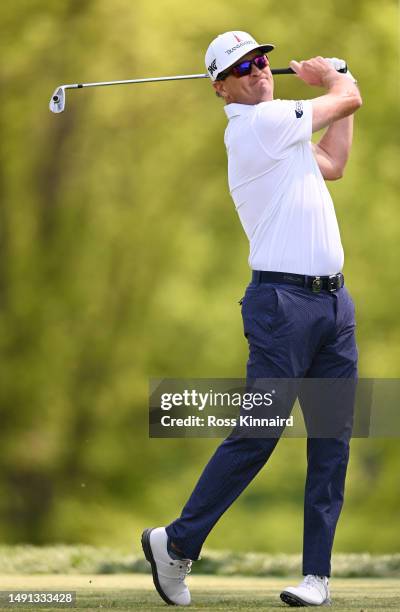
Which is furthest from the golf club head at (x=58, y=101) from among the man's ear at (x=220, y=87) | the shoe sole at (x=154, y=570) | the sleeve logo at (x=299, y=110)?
the shoe sole at (x=154, y=570)

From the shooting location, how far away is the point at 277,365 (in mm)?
2496

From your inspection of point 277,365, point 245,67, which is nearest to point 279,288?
point 277,365

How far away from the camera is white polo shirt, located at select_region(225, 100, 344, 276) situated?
8.20 ft

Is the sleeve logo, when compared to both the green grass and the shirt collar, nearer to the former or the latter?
the shirt collar

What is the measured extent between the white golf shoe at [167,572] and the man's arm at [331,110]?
0.88 meters

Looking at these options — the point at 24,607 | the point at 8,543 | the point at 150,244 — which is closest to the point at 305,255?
the point at 24,607

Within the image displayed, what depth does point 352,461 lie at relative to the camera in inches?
139

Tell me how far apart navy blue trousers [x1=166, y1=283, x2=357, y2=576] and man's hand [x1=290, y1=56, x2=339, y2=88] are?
0.47m

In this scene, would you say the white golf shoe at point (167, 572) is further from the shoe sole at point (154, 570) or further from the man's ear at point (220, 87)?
the man's ear at point (220, 87)

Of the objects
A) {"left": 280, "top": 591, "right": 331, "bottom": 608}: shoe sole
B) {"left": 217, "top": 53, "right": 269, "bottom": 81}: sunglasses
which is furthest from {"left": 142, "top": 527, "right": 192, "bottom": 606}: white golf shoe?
{"left": 217, "top": 53, "right": 269, "bottom": 81}: sunglasses

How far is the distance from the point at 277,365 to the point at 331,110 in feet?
1.78

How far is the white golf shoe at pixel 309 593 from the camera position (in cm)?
251

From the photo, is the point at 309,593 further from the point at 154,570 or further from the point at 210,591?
the point at 210,591

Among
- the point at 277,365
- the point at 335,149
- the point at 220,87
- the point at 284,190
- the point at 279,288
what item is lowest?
the point at 277,365
